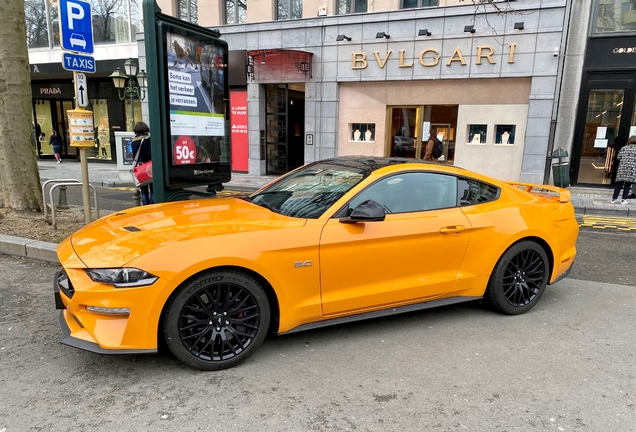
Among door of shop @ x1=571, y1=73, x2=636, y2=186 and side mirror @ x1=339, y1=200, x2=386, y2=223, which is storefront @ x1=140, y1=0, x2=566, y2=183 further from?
side mirror @ x1=339, y1=200, x2=386, y2=223

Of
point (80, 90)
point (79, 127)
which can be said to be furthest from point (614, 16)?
point (79, 127)

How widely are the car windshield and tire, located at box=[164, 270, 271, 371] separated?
0.79 metres

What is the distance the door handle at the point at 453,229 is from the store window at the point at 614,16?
482 inches

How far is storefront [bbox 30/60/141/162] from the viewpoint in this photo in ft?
66.5

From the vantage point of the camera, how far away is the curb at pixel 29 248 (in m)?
5.56

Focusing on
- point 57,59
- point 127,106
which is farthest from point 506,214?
point 57,59

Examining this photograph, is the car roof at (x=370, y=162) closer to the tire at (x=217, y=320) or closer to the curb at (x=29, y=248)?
the tire at (x=217, y=320)

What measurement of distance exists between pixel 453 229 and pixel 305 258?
142 cm

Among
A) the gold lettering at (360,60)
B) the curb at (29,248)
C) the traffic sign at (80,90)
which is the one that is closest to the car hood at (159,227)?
the curb at (29,248)

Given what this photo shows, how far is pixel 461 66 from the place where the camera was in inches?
534

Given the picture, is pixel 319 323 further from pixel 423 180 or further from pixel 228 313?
pixel 423 180

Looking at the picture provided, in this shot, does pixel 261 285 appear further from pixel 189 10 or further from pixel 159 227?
pixel 189 10

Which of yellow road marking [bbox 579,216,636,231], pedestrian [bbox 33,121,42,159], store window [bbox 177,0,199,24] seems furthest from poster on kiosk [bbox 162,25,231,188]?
pedestrian [bbox 33,121,42,159]

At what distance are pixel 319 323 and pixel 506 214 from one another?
210 centimetres
